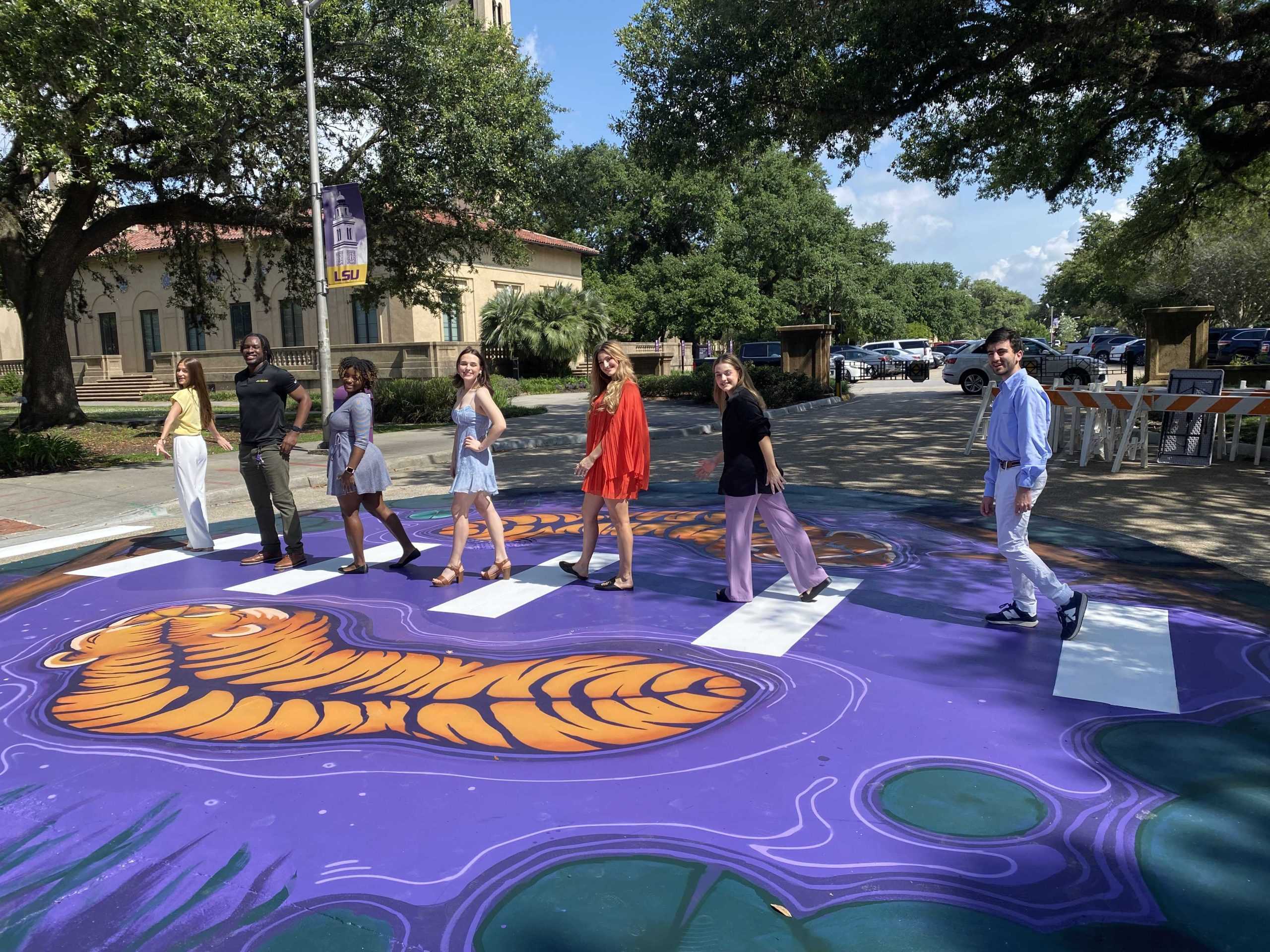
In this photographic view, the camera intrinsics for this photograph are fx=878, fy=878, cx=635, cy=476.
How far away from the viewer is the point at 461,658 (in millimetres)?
5098

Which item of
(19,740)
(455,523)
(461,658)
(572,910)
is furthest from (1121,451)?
(19,740)

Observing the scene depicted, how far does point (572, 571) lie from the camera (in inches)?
265

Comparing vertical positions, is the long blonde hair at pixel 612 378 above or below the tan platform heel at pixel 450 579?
above

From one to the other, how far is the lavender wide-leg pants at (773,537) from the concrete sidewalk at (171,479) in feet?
23.4

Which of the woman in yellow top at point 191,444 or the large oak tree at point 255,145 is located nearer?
the woman in yellow top at point 191,444

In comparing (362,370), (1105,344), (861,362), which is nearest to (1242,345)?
(861,362)

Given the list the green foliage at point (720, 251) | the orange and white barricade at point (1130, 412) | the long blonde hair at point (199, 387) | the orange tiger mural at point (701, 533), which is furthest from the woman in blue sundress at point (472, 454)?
the green foliage at point (720, 251)

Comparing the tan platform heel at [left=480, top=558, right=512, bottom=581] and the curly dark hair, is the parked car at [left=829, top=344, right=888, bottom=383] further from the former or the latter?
the curly dark hair

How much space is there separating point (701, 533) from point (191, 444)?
470 centimetres

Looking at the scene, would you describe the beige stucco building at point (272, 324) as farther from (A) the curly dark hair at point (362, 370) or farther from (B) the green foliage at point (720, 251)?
(A) the curly dark hair at point (362, 370)

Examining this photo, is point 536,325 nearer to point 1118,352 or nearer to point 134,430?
point 134,430

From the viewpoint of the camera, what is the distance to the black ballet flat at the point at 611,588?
6441 millimetres

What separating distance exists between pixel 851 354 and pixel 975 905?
1817 inches

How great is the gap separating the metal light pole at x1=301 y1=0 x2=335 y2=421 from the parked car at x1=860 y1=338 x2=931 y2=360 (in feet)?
122
